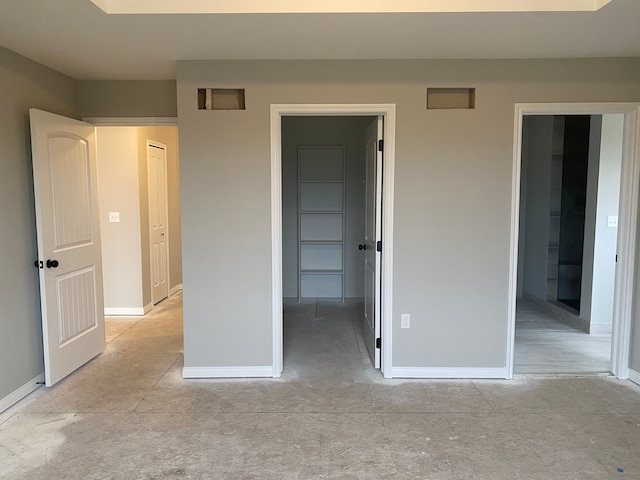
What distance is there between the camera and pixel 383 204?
3.32 meters

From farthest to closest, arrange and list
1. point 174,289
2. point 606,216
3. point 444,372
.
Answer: point 174,289, point 606,216, point 444,372

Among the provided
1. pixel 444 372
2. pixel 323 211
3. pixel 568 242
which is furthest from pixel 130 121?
pixel 568 242

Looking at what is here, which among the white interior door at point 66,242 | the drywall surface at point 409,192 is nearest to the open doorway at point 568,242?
the drywall surface at point 409,192

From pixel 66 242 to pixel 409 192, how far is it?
8.94ft

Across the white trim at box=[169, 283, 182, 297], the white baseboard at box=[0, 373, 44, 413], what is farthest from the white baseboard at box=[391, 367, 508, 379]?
the white trim at box=[169, 283, 182, 297]

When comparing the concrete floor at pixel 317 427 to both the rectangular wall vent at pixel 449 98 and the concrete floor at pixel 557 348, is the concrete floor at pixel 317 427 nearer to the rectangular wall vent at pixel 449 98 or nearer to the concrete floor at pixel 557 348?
the concrete floor at pixel 557 348

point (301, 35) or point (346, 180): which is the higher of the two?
point (301, 35)

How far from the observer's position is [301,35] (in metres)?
2.67

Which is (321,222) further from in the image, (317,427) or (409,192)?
(317,427)

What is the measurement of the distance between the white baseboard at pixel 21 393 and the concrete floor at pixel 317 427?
2.9 inches

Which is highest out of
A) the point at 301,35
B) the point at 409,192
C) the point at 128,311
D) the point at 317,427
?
the point at 301,35

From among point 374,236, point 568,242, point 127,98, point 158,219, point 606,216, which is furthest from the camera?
point 158,219

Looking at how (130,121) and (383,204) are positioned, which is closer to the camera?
(383,204)

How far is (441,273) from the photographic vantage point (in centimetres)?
331
